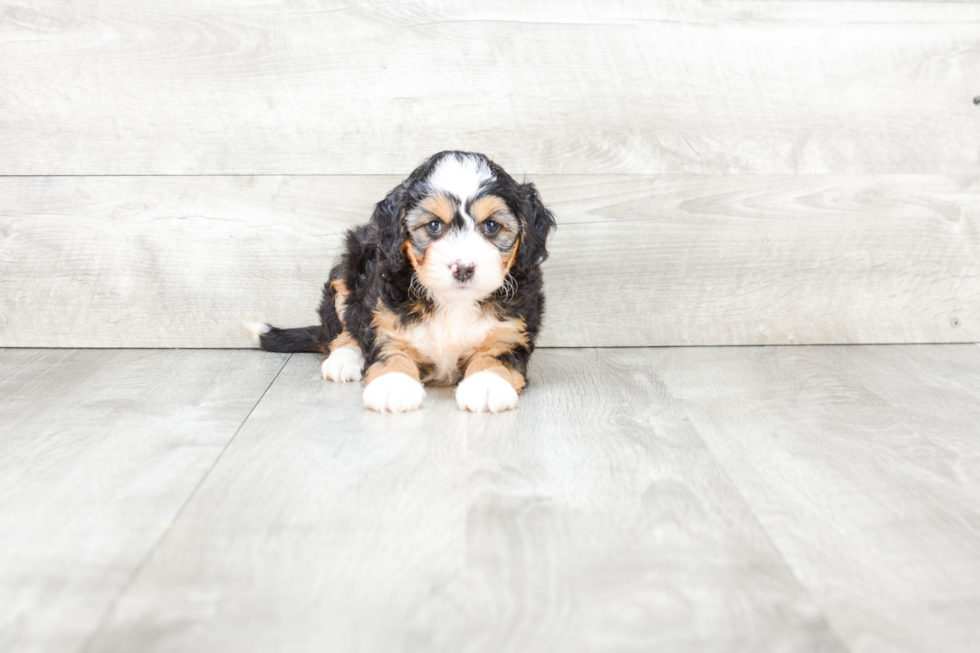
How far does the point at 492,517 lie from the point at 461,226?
863mm

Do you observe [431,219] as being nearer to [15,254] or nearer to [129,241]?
[129,241]

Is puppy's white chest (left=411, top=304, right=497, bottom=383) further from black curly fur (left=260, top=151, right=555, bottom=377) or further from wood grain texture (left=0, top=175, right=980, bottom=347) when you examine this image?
wood grain texture (left=0, top=175, right=980, bottom=347)

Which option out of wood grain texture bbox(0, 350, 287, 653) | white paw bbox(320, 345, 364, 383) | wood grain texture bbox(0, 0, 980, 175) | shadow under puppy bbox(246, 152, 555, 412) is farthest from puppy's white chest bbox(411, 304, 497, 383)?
wood grain texture bbox(0, 0, 980, 175)

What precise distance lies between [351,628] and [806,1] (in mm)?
2699

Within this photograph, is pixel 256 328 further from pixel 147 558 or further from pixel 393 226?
pixel 147 558

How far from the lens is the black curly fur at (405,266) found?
2268 millimetres

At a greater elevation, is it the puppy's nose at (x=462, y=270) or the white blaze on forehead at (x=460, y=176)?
the white blaze on forehead at (x=460, y=176)

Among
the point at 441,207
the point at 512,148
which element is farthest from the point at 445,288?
the point at 512,148

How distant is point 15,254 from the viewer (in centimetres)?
301

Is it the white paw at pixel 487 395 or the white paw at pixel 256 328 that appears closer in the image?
the white paw at pixel 487 395

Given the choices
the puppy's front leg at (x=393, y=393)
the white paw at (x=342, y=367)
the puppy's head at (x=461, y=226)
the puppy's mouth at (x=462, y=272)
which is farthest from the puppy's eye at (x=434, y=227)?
the white paw at (x=342, y=367)

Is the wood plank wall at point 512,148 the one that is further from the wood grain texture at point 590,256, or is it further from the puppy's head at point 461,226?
the puppy's head at point 461,226

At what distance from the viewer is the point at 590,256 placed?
305cm

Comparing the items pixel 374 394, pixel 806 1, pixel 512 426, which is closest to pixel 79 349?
pixel 374 394
